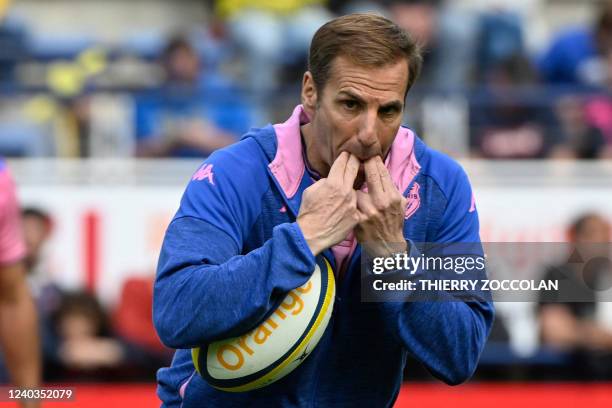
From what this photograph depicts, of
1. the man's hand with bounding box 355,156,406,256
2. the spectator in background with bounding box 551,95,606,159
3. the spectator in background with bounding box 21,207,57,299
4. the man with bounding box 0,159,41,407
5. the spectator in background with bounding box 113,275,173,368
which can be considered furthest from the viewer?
the spectator in background with bounding box 551,95,606,159

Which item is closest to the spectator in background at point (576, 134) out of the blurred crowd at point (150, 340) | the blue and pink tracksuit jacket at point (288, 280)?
the blurred crowd at point (150, 340)

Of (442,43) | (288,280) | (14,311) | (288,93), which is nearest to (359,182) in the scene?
(288,280)

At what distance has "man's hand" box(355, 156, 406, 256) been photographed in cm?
362

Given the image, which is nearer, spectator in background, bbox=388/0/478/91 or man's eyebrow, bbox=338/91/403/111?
man's eyebrow, bbox=338/91/403/111

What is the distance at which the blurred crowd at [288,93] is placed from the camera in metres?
10.1

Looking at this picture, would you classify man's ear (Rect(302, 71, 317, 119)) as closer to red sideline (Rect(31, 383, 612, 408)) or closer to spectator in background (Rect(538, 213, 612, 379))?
red sideline (Rect(31, 383, 612, 408))

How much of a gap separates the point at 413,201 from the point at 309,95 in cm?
44

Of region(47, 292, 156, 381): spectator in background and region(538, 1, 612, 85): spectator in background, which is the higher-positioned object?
region(538, 1, 612, 85): spectator in background

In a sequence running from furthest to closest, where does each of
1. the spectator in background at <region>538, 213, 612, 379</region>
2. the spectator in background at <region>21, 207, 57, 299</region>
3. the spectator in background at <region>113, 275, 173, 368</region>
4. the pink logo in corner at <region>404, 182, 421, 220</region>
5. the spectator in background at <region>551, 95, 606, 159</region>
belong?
the spectator in background at <region>551, 95, 606, 159</region> < the spectator in background at <region>21, 207, 57, 299</region> < the spectator in background at <region>113, 275, 173, 368</region> < the spectator in background at <region>538, 213, 612, 379</region> < the pink logo in corner at <region>404, 182, 421, 220</region>

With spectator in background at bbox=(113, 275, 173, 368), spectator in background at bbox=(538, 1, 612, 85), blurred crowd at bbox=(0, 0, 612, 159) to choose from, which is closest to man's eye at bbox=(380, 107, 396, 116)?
spectator in background at bbox=(113, 275, 173, 368)

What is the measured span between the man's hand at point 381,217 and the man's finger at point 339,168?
0.08 meters

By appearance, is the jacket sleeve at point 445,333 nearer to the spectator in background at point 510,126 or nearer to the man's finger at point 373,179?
the man's finger at point 373,179

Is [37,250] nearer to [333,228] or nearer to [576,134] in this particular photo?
[576,134]

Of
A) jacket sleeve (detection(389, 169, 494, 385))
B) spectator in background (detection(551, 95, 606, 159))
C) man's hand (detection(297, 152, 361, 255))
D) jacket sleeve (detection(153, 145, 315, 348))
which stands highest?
man's hand (detection(297, 152, 361, 255))
